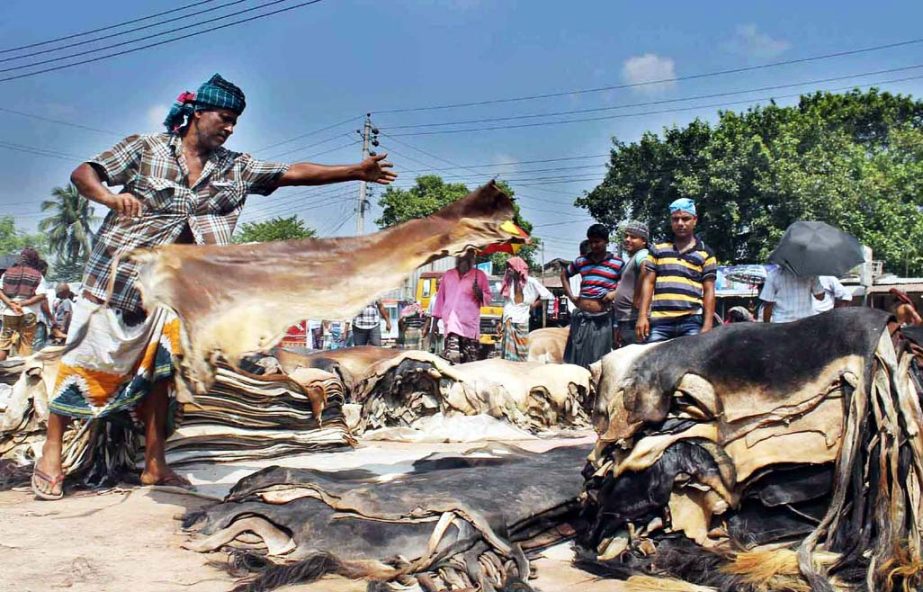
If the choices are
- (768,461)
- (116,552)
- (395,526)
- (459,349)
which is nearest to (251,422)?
(116,552)

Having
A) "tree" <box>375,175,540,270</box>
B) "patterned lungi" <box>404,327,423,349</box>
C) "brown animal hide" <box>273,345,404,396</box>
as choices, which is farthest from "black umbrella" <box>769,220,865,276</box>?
"tree" <box>375,175,540,270</box>

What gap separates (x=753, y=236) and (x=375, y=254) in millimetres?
27562

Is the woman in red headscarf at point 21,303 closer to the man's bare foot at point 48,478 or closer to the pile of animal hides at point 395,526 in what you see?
the man's bare foot at point 48,478

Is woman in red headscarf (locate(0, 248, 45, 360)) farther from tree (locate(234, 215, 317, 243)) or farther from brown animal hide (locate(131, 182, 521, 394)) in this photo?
tree (locate(234, 215, 317, 243))

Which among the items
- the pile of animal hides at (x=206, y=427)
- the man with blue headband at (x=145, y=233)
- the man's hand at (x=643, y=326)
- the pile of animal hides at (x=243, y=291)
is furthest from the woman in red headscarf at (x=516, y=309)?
the man with blue headband at (x=145, y=233)

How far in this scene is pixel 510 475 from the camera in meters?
3.32

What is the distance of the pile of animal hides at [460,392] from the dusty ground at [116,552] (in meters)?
2.44

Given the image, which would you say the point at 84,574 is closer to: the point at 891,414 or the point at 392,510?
the point at 392,510

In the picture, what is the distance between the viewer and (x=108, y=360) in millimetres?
3793

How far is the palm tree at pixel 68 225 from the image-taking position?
232 ft

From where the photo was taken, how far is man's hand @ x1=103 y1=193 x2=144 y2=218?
11.8 feet

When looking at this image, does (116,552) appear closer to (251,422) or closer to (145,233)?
(145,233)

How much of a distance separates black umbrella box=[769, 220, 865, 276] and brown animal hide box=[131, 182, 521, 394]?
3.90 metres

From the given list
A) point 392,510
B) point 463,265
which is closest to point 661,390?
point 392,510
